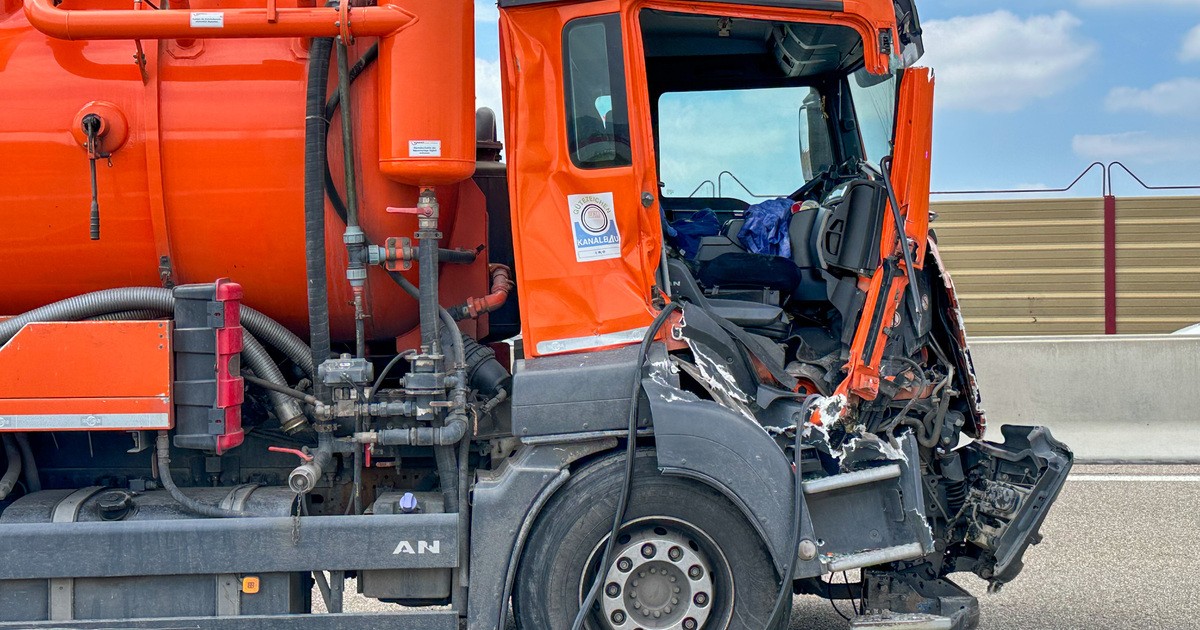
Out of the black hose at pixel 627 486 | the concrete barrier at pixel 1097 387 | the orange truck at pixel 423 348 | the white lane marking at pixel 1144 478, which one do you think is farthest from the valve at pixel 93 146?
the concrete barrier at pixel 1097 387

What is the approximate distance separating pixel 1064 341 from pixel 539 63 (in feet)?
20.5

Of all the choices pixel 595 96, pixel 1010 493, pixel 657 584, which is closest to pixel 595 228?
pixel 595 96

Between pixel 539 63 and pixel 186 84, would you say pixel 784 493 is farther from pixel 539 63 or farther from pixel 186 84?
pixel 186 84

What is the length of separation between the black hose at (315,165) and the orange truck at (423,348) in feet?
0.04

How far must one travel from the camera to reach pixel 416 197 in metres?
3.93

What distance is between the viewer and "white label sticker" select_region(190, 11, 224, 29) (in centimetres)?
365

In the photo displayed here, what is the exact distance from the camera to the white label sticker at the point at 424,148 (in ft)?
12.2

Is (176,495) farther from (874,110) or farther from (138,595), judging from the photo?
(874,110)

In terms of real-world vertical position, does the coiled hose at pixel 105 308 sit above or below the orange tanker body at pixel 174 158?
below

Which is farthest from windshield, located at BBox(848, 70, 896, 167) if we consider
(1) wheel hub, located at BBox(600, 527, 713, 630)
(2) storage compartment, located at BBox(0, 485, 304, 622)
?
(2) storage compartment, located at BBox(0, 485, 304, 622)

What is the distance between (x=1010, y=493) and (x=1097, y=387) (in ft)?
15.7

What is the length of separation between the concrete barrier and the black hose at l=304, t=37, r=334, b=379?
617cm

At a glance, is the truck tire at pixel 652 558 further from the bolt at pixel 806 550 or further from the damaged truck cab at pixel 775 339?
the bolt at pixel 806 550

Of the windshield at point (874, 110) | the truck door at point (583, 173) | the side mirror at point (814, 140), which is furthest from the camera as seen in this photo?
the side mirror at point (814, 140)
